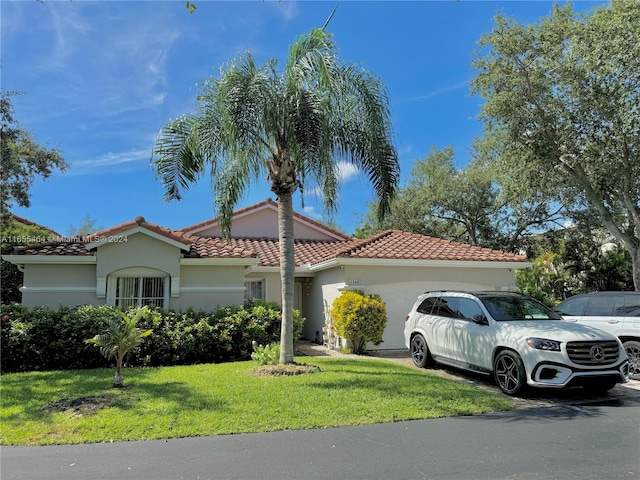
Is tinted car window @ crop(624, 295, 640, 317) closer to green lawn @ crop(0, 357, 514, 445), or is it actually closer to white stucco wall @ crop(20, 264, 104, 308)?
green lawn @ crop(0, 357, 514, 445)

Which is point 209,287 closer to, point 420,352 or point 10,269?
point 420,352

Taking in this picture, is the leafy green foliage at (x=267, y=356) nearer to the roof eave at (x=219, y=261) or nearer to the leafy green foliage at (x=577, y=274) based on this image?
the roof eave at (x=219, y=261)

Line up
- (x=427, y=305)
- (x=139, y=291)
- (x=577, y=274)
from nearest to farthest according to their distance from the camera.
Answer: (x=427, y=305)
(x=139, y=291)
(x=577, y=274)

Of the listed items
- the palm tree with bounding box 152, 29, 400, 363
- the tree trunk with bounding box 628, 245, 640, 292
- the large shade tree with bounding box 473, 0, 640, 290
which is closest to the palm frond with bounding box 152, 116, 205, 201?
the palm tree with bounding box 152, 29, 400, 363

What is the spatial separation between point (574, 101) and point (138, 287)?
55.2 feet

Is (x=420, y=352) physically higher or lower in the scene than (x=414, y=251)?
lower

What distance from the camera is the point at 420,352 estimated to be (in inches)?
431

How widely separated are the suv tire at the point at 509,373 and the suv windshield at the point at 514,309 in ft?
2.71

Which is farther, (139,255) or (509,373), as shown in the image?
(139,255)

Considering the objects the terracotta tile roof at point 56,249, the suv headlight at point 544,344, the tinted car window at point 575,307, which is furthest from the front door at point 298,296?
the suv headlight at point 544,344

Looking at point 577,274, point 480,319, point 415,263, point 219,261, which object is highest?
point 577,274

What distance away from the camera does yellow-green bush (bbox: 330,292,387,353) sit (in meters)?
13.2

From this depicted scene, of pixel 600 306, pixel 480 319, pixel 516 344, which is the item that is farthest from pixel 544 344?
pixel 600 306

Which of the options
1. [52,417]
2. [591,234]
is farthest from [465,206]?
[52,417]
